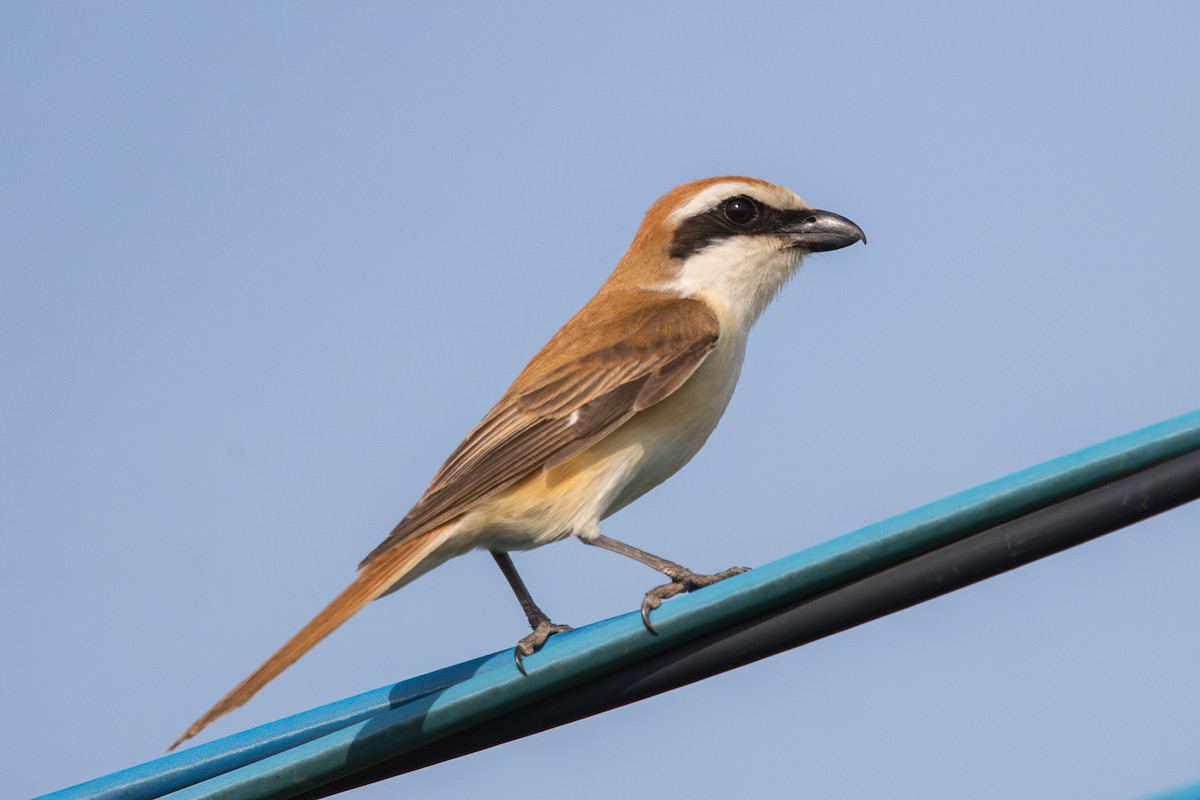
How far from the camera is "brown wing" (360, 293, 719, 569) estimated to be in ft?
17.5

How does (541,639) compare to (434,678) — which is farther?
(541,639)

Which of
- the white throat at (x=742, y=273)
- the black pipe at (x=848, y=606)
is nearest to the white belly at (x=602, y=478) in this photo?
the white throat at (x=742, y=273)

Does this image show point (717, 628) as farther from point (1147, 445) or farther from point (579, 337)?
point (579, 337)

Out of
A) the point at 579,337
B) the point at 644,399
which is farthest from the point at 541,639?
the point at 579,337

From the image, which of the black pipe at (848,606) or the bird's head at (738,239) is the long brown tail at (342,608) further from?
the bird's head at (738,239)

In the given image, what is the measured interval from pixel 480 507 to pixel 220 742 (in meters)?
2.03

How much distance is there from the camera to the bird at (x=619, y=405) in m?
5.23

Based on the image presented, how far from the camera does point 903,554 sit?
2885mm

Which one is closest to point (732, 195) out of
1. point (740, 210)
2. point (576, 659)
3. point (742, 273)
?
point (740, 210)

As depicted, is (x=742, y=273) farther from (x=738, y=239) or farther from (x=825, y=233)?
(x=825, y=233)

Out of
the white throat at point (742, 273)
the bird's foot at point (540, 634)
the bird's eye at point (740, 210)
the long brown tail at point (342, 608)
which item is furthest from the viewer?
the bird's eye at point (740, 210)

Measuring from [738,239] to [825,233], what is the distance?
1.29 ft

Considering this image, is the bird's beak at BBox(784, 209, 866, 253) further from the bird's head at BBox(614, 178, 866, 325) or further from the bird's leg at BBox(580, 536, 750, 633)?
the bird's leg at BBox(580, 536, 750, 633)

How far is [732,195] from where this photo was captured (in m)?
6.62
